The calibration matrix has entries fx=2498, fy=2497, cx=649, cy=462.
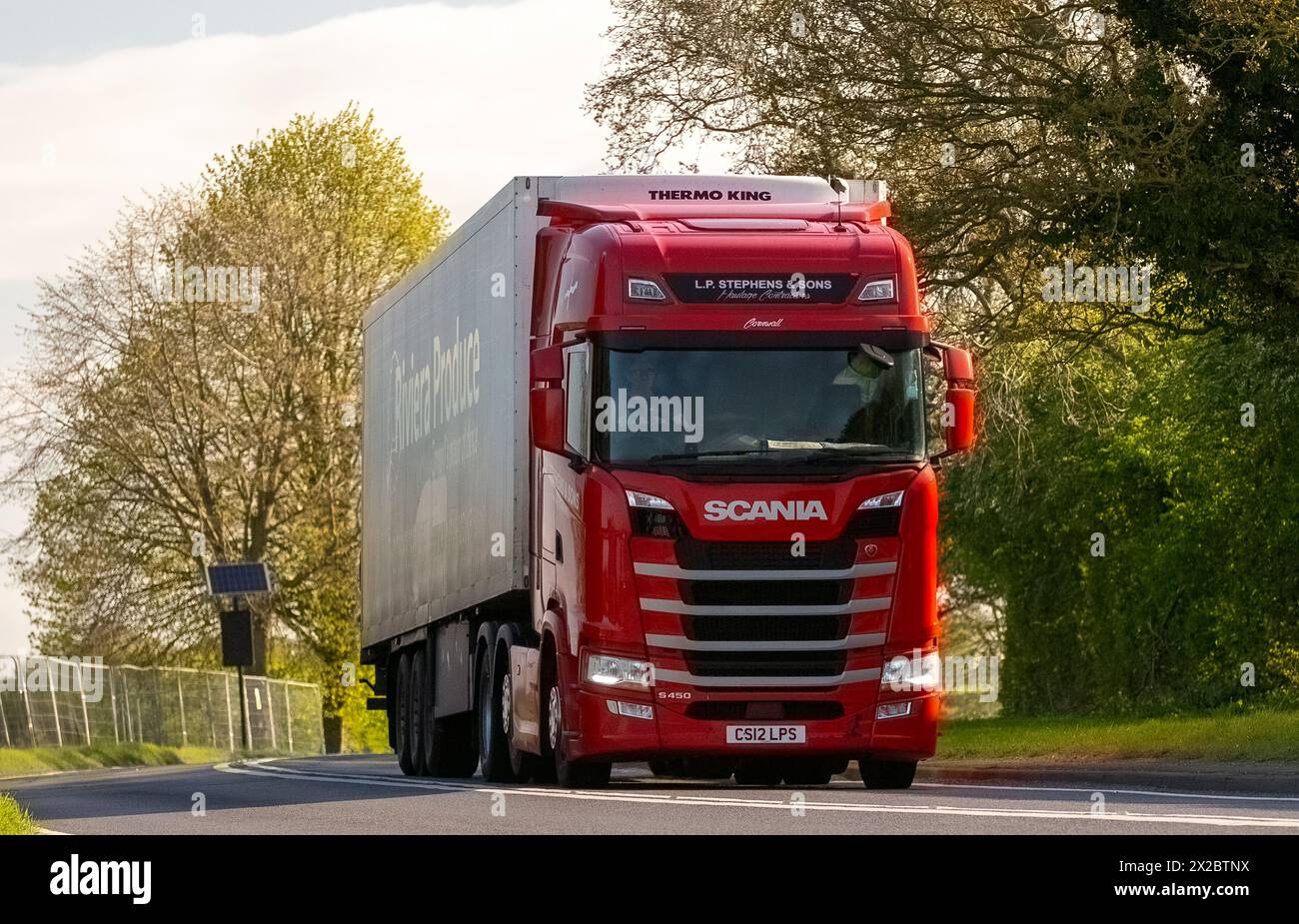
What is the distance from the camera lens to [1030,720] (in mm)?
40594

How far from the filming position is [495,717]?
20891 mm

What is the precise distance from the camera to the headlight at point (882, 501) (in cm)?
1717

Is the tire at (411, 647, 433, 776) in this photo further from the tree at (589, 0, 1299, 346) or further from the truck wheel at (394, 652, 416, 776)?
the tree at (589, 0, 1299, 346)

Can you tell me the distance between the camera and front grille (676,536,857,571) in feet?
56.1

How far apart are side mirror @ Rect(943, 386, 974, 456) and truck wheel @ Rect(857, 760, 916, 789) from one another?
289 cm

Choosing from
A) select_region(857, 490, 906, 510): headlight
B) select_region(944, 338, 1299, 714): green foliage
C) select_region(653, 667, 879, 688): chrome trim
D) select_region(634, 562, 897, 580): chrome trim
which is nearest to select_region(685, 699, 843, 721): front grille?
select_region(653, 667, 879, 688): chrome trim

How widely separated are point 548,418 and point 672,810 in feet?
9.84

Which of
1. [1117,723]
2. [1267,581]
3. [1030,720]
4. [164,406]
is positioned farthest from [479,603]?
[164,406]

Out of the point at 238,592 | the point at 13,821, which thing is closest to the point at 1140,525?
the point at 238,592

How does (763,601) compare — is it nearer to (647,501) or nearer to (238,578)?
(647,501)

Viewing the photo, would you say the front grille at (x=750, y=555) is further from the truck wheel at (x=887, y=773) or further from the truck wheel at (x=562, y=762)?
the truck wheel at (x=887, y=773)

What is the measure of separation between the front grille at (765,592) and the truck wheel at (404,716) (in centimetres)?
919
